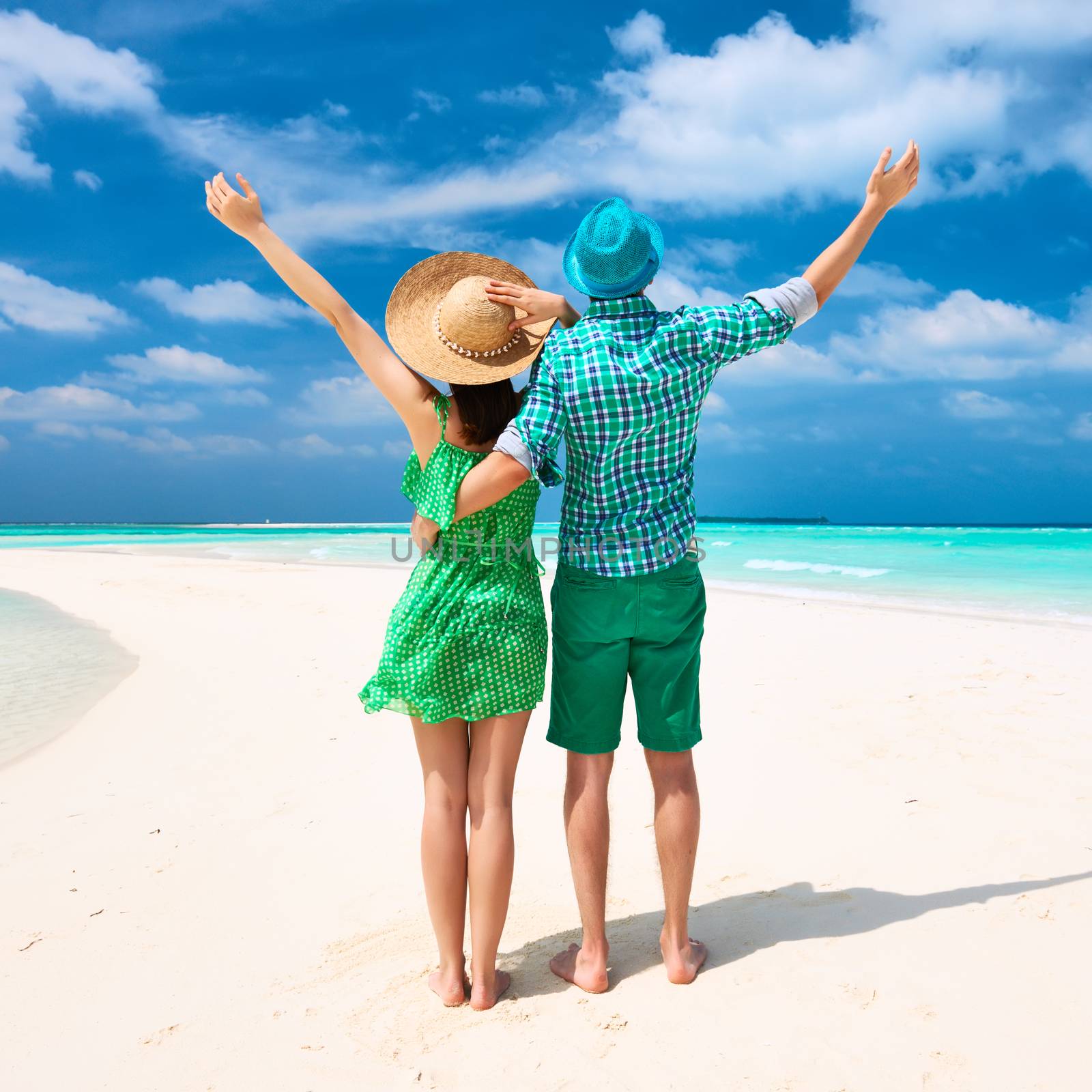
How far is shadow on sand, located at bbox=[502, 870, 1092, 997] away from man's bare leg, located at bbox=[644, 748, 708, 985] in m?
0.16

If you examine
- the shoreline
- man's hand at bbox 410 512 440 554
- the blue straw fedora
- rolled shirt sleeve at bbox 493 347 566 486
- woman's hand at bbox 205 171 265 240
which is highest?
woman's hand at bbox 205 171 265 240

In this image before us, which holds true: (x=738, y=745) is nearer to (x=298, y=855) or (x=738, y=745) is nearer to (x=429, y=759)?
(x=298, y=855)

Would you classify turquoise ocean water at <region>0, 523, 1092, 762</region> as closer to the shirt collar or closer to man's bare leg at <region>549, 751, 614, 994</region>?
man's bare leg at <region>549, 751, 614, 994</region>

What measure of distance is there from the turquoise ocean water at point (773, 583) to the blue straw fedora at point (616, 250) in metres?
3.14

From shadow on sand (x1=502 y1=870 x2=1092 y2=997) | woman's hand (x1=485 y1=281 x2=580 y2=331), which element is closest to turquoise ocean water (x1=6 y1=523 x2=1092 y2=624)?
shadow on sand (x1=502 y1=870 x2=1092 y2=997)

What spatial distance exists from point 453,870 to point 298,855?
1277 mm

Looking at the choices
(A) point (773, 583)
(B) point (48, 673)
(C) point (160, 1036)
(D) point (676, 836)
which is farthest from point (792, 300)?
(A) point (773, 583)

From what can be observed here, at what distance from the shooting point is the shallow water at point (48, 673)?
5.16 metres

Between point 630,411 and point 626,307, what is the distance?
29 centimetres

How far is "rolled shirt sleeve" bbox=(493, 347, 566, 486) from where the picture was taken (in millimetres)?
2160

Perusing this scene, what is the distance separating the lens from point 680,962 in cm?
243

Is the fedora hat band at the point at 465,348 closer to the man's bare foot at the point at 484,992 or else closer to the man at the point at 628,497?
the man at the point at 628,497

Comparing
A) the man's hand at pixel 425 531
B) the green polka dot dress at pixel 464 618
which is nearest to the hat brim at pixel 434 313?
the green polka dot dress at pixel 464 618

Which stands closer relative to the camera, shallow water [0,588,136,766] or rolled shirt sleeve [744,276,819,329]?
rolled shirt sleeve [744,276,819,329]
